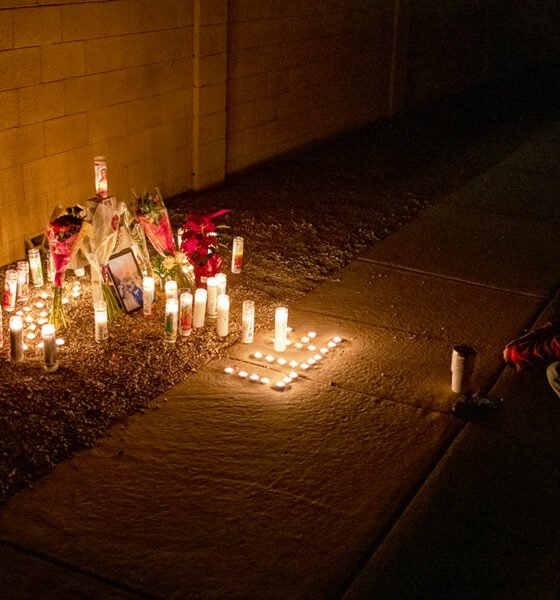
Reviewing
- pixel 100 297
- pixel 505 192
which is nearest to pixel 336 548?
pixel 100 297

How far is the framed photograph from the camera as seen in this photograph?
629cm

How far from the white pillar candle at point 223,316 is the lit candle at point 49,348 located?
105 cm

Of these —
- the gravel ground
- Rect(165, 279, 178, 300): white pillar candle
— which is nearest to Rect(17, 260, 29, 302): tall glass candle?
the gravel ground

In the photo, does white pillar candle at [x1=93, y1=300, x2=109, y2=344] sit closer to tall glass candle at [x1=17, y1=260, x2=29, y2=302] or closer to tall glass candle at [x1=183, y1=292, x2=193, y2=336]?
tall glass candle at [x1=183, y1=292, x2=193, y2=336]

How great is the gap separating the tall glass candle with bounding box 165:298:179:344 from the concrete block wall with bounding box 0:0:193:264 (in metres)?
2.00

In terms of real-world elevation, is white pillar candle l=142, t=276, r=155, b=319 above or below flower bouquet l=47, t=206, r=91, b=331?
below

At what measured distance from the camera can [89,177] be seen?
26.5 feet

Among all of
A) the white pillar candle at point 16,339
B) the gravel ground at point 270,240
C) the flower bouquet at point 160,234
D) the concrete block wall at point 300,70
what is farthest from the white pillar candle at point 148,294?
the concrete block wall at point 300,70

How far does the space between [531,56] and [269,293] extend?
48.4ft

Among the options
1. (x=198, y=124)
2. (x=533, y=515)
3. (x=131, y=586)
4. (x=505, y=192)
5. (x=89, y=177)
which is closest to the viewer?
(x=131, y=586)

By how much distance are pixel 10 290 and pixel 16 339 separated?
894 millimetres

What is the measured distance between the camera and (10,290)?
21.0ft

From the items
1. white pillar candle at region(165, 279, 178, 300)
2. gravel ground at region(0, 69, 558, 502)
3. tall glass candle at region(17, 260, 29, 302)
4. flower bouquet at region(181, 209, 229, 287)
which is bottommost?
gravel ground at region(0, 69, 558, 502)

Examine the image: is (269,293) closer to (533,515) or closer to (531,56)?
(533,515)
